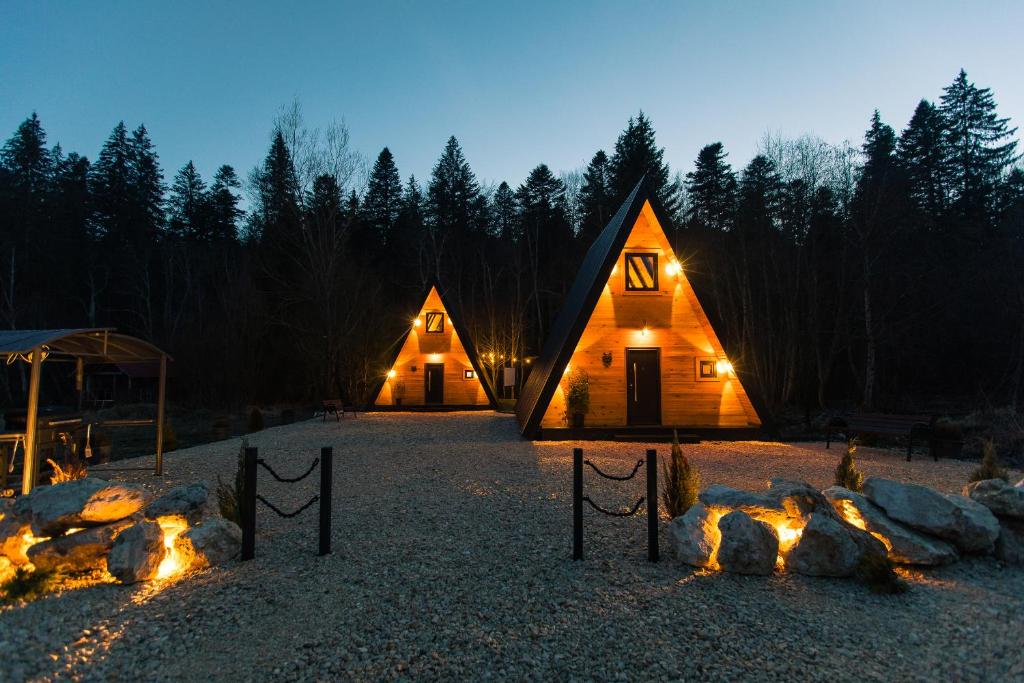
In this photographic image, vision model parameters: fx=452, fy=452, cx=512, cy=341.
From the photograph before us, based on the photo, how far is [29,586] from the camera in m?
3.65

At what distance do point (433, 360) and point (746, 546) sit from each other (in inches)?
→ 673

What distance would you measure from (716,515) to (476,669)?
9.34ft

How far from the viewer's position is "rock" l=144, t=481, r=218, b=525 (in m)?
4.48

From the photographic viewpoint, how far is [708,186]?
29.9 metres

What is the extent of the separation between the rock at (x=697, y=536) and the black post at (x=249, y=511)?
3987 mm

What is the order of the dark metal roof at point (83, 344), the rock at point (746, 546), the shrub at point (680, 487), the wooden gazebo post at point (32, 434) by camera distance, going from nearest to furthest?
the rock at point (746, 546)
the shrub at point (680, 487)
the wooden gazebo post at point (32, 434)
the dark metal roof at point (83, 344)

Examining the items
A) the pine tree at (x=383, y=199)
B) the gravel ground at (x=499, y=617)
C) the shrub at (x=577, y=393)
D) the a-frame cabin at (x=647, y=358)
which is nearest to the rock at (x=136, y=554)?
the gravel ground at (x=499, y=617)

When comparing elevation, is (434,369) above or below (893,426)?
above

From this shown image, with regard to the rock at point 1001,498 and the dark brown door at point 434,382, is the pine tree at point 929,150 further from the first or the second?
the rock at point 1001,498

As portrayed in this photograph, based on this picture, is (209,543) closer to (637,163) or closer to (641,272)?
(641,272)

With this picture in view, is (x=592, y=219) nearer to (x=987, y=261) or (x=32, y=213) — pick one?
(x=987, y=261)

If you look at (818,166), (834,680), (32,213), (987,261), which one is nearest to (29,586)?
(834,680)

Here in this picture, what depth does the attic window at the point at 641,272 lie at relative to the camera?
1142cm

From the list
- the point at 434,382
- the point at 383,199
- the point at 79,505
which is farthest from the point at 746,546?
the point at 383,199
